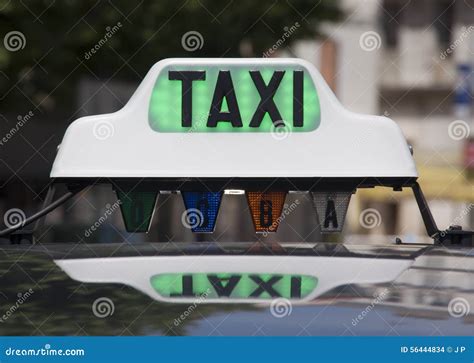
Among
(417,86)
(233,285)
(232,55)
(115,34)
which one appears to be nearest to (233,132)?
(233,285)

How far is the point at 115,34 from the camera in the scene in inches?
542

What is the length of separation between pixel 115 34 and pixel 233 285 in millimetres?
11557

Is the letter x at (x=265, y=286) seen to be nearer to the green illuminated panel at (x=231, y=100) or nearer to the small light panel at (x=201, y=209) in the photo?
the green illuminated panel at (x=231, y=100)

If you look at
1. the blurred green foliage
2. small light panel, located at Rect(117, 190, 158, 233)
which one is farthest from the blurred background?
small light panel, located at Rect(117, 190, 158, 233)

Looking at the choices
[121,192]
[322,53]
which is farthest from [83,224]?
[322,53]

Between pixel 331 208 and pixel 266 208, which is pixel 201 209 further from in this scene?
pixel 331 208

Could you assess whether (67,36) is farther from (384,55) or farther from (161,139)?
(384,55)

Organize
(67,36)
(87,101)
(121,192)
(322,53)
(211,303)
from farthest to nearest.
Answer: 1. (322,53)
2. (87,101)
3. (67,36)
4. (121,192)
5. (211,303)

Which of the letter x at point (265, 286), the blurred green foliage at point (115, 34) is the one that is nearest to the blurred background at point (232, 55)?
the blurred green foliage at point (115, 34)

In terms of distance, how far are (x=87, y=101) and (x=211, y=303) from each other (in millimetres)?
12875

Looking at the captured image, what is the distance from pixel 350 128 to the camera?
9.19 feet

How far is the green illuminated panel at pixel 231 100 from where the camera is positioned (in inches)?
113

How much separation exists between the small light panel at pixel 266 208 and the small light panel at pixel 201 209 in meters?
0.11

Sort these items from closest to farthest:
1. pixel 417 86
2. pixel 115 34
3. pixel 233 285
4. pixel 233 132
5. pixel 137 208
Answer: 1. pixel 233 285
2. pixel 233 132
3. pixel 137 208
4. pixel 115 34
5. pixel 417 86
